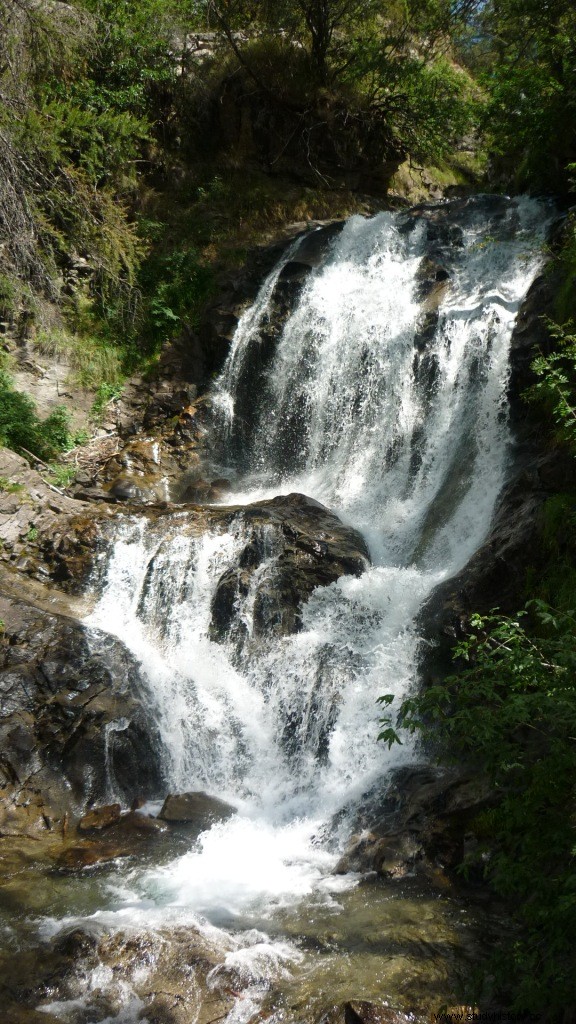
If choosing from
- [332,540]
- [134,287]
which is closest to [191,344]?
[134,287]

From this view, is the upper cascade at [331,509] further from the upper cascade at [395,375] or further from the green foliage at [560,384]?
the green foliage at [560,384]

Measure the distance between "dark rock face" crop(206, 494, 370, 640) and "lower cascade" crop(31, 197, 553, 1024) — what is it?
3cm

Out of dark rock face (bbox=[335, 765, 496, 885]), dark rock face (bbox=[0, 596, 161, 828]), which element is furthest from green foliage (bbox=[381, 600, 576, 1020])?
dark rock face (bbox=[0, 596, 161, 828])

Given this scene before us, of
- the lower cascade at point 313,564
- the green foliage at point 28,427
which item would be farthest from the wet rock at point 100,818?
the green foliage at point 28,427

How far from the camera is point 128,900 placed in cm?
526

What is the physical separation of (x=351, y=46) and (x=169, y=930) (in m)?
16.9

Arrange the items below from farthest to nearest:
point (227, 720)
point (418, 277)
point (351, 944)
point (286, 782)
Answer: point (418, 277)
point (227, 720)
point (286, 782)
point (351, 944)

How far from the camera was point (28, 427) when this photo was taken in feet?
36.2

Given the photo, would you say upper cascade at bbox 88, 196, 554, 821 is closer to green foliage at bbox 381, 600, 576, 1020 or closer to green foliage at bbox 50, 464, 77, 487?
green foliage at bbox 50, 464, 77, 487

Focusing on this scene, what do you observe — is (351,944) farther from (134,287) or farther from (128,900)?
(134,287)

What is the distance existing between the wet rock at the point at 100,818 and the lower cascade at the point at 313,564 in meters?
0.25

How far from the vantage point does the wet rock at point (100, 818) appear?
6.38m

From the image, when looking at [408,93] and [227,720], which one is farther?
[408,93]

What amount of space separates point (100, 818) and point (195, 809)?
2.83 ft
